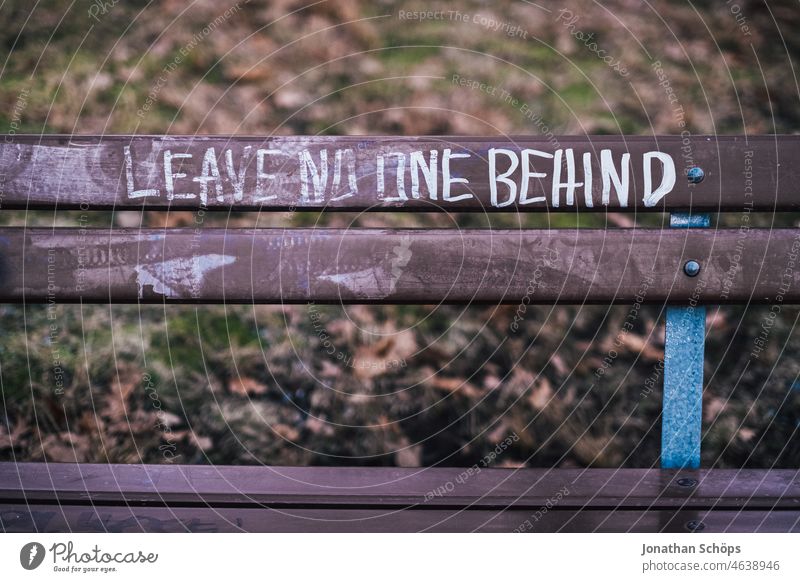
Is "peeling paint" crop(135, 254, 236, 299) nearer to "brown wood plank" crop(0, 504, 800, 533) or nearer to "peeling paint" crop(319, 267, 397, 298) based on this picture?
"peeling paint" crop(319, 267, 397, 298)

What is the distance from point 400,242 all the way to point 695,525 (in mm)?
889

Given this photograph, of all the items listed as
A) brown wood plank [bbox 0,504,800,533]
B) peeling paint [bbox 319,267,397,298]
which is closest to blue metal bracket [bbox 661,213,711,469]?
brown wood plank [bbox 0,504,800,533]

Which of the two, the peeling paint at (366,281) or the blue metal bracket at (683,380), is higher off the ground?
the peeling paint at (366,281)

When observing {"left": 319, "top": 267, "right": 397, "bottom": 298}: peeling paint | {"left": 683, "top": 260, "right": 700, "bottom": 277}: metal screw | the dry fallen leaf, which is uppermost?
{"left": 683, "top": 260, "right": 700, "bottom": 277}: metal screw

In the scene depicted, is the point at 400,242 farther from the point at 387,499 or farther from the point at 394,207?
the point at 387,499

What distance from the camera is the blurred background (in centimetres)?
243

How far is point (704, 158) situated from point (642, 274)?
301 millimetres

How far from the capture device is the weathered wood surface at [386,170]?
169 cm

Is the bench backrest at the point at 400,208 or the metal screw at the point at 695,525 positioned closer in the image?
the metal screw at the point at 695,525

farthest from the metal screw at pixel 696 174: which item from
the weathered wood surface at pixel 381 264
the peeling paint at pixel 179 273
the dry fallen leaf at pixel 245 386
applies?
the dry fallen leaf at pixel 245 386

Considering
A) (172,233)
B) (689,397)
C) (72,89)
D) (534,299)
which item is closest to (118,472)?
(172,233)

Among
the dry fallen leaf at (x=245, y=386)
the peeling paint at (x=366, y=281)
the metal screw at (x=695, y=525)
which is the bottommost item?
the metal screw at (x=695, y=525)

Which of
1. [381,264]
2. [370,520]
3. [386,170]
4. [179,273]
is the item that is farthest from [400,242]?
[370,520]

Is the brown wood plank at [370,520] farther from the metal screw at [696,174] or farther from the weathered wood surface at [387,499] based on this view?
the metal screw at [696,174]
